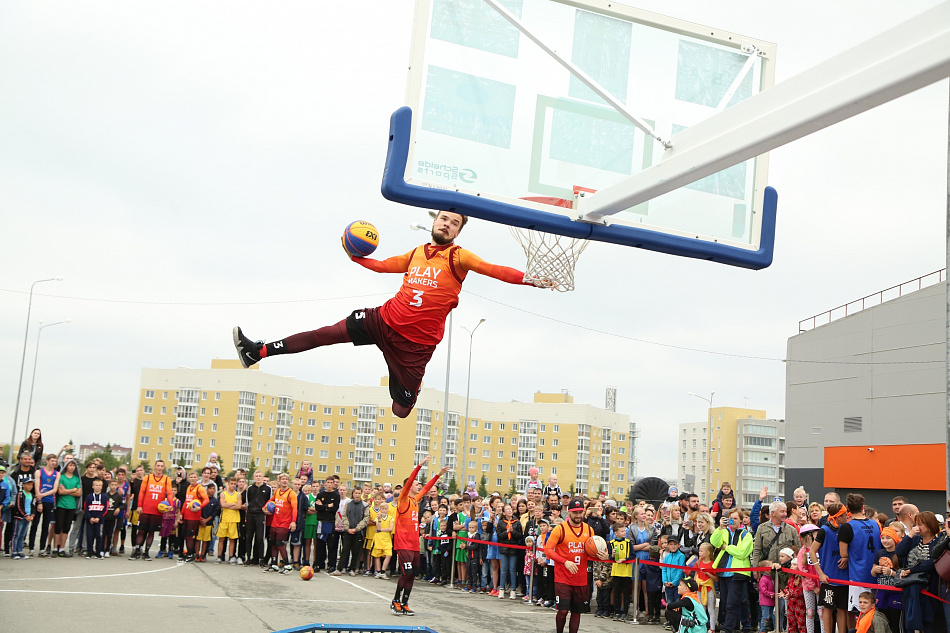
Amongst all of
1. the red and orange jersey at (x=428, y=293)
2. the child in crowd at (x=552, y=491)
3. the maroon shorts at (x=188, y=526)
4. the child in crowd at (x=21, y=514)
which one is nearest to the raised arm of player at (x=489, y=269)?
the red and orange jersey at (x=428, y=293)

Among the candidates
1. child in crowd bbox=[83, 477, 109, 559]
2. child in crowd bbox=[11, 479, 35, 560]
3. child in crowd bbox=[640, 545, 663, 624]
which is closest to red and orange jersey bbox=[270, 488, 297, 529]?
child in crowd bbox=[83, 477, 109, 559]

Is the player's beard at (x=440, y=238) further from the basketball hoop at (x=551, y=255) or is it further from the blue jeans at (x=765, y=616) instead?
the blue jeans at (x=765, y=616)

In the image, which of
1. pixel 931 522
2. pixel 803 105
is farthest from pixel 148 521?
pixel 803 105

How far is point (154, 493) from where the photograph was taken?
51.8ft

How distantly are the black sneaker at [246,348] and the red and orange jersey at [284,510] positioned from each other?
10.8 meters

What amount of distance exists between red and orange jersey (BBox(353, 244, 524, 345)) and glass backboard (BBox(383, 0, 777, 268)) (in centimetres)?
63

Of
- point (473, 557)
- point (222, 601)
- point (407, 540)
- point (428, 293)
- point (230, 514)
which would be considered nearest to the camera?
point (428, 293)

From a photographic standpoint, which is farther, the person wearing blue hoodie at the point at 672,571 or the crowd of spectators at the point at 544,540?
the person wearing blue hoodie at the point at 672,571

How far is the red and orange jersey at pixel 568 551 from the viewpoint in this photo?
980 centimetres

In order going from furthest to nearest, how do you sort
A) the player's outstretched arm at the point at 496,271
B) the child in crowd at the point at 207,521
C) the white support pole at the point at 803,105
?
the child in crowd at the point at 207,521
the player's outstretched arm at the point at 496,271
the white support pole at the point at 803,105

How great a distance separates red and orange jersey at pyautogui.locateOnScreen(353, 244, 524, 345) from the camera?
5453 mm

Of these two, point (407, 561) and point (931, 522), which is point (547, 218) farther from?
point (407, 561)

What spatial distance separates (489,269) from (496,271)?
0.21 ft

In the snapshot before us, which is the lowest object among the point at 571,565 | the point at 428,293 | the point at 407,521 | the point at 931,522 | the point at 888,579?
the point at 571,565
